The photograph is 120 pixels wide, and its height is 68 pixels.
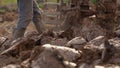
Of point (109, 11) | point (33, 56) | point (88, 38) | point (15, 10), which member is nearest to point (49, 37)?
point (88, 38)

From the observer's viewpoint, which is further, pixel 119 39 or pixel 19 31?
pixel 19 31

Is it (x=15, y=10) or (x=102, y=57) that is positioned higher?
(x=102, y=57)

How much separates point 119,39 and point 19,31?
1.86 m

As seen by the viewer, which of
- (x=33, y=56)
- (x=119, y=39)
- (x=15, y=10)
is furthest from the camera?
(x=15, y=10)

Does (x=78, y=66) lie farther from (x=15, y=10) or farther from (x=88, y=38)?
(x=15, y=10)

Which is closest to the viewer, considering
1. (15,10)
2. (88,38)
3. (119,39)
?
(119,39)

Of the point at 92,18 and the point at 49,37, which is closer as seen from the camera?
the point at 49,37

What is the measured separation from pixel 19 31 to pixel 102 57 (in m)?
2.17

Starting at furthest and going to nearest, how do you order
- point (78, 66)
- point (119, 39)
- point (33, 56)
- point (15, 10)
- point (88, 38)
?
point (15, 10), point (88, 38), point (119, 39), point (33, 56), point (78, 66)

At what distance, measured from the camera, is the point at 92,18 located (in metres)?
6.56

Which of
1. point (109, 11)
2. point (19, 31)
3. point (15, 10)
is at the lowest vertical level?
point (15, 10)

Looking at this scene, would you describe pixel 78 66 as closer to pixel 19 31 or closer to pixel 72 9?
pixel 19 31

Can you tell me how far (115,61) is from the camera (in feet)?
13.7

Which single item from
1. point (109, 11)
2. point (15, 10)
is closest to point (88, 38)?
point (109, 11)
